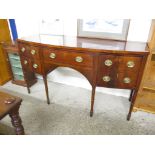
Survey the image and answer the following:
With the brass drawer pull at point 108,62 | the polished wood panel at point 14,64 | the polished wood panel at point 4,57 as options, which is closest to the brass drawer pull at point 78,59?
the brass drawer pull at point 108,62

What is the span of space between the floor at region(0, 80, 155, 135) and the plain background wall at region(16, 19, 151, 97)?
0.38 feet

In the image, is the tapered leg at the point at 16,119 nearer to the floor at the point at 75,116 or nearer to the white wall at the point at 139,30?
the floor at the point at 75,116

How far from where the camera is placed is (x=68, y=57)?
4.75 feet

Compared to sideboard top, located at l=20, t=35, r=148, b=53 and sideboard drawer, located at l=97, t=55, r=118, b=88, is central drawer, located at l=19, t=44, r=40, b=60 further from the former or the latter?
sideboard drawer, located at l=97, t=55, r=118, b=88

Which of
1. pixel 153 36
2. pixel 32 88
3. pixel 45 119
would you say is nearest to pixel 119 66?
pixel 153 36

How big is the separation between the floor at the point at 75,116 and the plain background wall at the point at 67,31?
12 cm

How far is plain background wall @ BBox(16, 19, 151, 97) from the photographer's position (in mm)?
1654

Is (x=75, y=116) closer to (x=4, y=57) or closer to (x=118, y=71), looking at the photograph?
(x=118, y=71)

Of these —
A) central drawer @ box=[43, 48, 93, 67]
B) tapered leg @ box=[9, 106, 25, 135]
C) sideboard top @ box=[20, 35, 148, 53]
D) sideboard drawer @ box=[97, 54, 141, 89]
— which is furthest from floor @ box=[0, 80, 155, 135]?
sideboard top @ box=[20, 35, 148, 53]

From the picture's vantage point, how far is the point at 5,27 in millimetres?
2160

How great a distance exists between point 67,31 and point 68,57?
70 cm

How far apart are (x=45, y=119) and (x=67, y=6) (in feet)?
4.00
